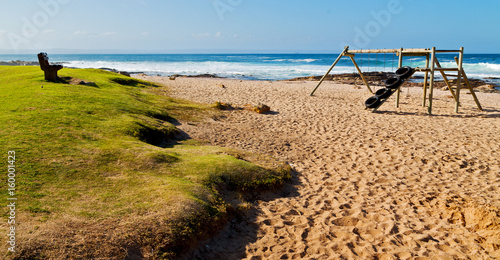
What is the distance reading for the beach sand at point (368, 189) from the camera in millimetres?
4090

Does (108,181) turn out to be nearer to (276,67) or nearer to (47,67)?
(47,67)

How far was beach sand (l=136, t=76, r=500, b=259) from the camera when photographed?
13.4 ft

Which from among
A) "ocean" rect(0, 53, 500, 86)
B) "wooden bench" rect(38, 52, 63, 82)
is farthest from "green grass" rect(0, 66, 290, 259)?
"ocean" rect(0, 53, 500, 86)

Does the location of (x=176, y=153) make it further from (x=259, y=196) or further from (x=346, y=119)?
(x=346, y=119)

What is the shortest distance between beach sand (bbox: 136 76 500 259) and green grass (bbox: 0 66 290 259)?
443 mm

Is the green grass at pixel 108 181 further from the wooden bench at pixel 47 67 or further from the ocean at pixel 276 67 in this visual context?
the ocean at pixel 276 67

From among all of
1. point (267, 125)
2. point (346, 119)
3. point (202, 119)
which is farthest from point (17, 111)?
point (346, 119)

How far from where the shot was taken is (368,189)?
5820mm

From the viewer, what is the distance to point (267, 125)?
33.6 ft

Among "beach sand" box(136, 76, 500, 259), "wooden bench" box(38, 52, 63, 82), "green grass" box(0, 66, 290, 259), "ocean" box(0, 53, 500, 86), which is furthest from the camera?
"ocean" box(0, 53, 500, 86)

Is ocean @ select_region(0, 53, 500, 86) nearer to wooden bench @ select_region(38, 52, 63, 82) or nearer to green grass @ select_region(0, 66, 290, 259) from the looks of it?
green grass @ select_region(0, 66, 290, 259)

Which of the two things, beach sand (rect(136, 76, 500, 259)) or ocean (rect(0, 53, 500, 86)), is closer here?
beach sand (rect(136, 76, 500, 259))

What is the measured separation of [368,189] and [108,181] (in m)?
4.21

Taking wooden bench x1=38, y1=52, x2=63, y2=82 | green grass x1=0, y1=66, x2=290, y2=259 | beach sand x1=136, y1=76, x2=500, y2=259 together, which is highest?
wooden bench x1=38, y1=52, x2=63, y2=82
